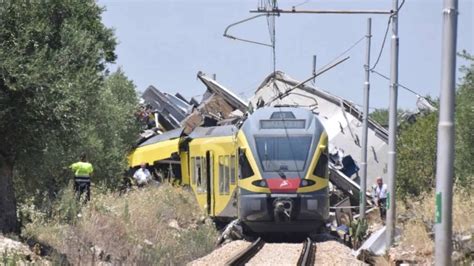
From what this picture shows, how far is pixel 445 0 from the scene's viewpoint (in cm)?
1024

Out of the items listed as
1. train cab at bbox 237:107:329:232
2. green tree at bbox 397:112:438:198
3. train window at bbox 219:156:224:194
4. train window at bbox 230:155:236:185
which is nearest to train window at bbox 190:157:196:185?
train window at bbox 219:156:224:194

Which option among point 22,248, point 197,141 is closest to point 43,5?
point 22,248

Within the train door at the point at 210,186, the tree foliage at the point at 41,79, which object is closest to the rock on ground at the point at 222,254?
the tree foliage at the point at 41,79

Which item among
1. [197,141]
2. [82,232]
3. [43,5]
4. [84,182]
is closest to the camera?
[43,5]

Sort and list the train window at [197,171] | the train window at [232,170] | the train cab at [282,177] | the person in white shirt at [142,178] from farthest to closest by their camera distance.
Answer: the person in white shirt at [142,178]
the train window at [197,171]
the train window at [232,170]
the train cab at [282,177]

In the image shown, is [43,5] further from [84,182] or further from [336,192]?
[336,192]

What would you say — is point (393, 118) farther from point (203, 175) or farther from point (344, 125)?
point (344, 125)

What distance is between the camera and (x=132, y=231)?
2083 cm

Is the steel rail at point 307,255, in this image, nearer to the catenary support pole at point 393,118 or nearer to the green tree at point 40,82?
the catenary support pole at point 393,118

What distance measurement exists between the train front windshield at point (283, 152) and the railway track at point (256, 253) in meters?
1.87

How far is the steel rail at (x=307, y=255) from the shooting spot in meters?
18.2

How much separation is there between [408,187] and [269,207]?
17.3 m

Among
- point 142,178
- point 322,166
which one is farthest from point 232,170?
point 142,178

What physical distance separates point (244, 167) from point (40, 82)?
27.3 ft
